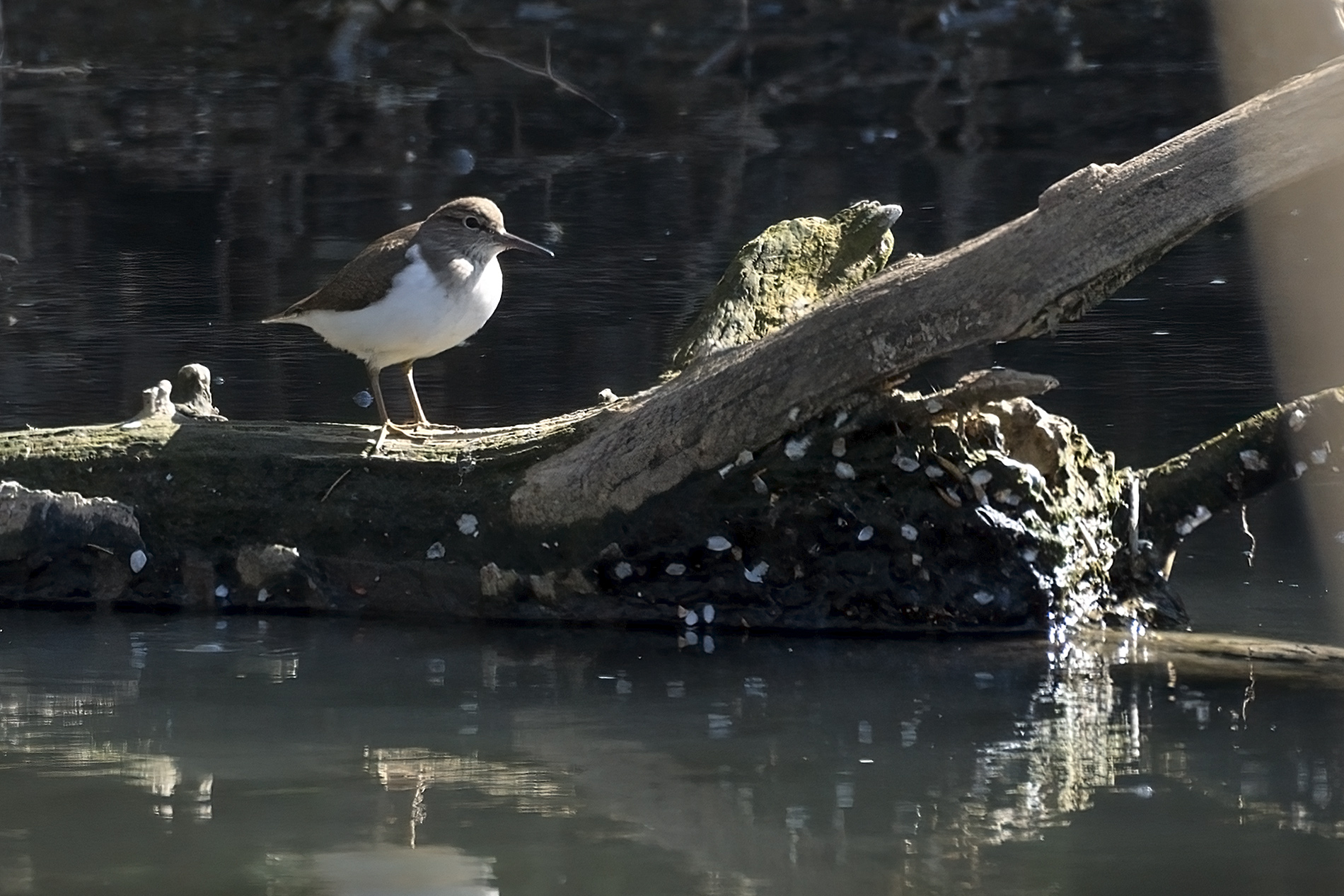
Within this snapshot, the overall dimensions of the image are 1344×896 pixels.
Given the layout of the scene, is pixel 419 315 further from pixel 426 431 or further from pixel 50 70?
pixel 50 70

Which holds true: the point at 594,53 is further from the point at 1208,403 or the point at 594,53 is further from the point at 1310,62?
the point at 1208,403

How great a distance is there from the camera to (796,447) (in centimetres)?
606

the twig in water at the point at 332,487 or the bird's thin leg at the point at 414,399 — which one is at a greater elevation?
the bird's thin leg at the point at 414,399

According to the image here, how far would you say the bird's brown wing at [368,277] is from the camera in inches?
257

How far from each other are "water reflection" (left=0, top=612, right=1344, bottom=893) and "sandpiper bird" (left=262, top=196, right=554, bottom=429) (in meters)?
0.97

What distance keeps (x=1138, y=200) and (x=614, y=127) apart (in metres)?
13.6

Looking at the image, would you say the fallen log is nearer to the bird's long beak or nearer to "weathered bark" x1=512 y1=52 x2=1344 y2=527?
"weathered bark" x1=512 y1=52 x2=1344 y2=527

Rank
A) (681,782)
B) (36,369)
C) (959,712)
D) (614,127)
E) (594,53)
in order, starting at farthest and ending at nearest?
1. (594,53)
2. (614,127)
3. (36,369)
4. (959,712)
5. (681,782)

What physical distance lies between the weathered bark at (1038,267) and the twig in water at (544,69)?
13394 millimetres

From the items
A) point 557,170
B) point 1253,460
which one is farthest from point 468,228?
point 557,170

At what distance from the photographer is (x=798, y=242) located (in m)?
6.75

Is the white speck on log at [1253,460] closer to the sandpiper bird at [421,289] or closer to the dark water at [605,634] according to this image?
the dark water at [605,634]

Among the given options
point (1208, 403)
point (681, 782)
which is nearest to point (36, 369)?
point (1208, 403)

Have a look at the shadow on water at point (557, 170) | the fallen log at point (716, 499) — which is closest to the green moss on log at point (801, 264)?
the fallen log at point (716, 499)
